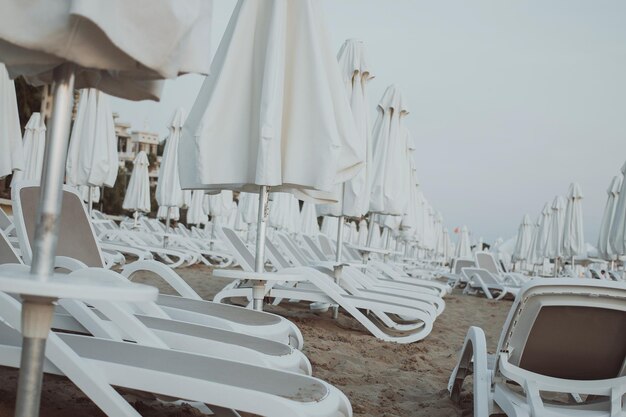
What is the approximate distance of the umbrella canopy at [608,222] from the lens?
11.9 metres

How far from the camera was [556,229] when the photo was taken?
1611 cm

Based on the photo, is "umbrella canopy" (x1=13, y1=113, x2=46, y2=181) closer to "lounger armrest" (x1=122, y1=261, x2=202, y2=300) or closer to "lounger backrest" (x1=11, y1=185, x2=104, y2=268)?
"lounger backrest" (x1=11, y1=185, x2=104, y2=268)

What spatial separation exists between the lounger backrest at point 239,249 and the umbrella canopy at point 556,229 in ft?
36.7

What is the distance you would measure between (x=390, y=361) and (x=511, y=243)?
27.6 m

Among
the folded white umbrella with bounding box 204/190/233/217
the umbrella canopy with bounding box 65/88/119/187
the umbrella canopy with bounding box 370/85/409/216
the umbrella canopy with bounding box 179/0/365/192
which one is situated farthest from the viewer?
the folded white umbrella with bounding box 204/190/233/217

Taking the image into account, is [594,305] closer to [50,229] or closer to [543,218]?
[50,229]

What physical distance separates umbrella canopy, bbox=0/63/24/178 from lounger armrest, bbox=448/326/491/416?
4.10 meters

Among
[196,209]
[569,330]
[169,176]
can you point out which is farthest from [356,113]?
[196,209]

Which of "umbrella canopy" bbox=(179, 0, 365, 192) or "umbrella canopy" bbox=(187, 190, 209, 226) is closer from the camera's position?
"umbrella canopy" bbox=(179, 0, 365, 192)

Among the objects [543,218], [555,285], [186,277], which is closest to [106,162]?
[186,277]

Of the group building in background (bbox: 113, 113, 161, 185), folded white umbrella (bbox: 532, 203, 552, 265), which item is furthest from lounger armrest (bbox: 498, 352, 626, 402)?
building in background (bbox: 113, 113, 161, 185)

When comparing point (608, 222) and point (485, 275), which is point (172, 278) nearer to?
point (485, 275)

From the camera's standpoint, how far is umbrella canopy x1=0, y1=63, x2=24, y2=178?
5.62m

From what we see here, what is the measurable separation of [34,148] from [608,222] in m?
10.5
